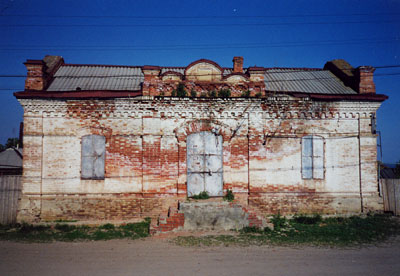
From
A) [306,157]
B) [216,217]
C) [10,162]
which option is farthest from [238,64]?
[10,162]

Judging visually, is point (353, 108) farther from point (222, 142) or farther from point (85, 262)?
point (85, 262)

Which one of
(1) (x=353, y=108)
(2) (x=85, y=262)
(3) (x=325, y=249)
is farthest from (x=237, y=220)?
(1) (x=353, y=108)

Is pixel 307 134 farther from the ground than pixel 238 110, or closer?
closer

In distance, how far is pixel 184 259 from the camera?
633 centimetres

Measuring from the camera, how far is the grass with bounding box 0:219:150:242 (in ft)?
26.6

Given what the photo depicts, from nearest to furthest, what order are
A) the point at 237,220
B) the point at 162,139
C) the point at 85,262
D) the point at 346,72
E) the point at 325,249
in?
1. the point at 85,262
2. the point at 325,249
3. the point at 237,220
4. the point at 162,139
5. the point at 346,72

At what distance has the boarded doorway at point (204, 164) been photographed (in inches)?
407

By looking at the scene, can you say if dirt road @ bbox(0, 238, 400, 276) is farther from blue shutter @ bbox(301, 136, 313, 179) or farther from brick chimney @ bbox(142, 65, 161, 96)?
brick chimney @ bbox(142, 65, 161, 96)

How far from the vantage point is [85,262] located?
6145mm

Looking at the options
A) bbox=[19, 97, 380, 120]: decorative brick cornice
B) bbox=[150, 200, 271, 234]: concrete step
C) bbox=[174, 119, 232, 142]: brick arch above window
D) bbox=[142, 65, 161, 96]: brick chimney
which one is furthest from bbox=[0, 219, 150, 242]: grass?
bbox=[142, 65, 161, 96]: brick chimney

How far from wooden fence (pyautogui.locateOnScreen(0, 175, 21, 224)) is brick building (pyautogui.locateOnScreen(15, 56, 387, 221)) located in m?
0.41

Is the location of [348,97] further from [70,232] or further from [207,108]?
[70,232]

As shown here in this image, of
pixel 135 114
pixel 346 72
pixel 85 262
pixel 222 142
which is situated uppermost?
pixel 346 72

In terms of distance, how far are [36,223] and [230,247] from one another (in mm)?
6922
